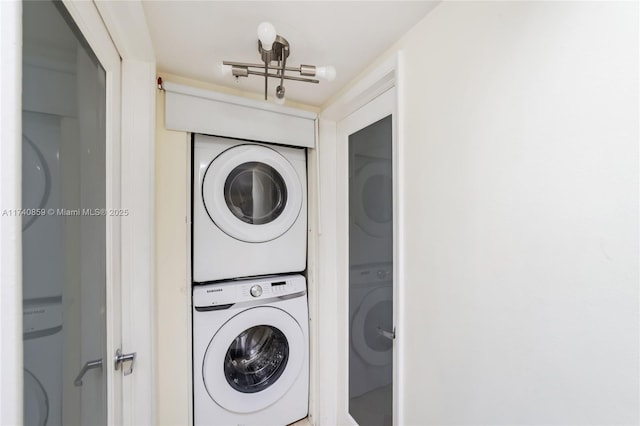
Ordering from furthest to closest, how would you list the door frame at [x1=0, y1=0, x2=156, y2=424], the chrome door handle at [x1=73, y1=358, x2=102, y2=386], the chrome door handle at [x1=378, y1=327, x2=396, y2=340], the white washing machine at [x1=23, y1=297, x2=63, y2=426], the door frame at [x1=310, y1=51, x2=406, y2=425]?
the door frame at [x1=310, y1=51, x2=406, y2=425] → the chrome door handle at [x1=378, y1=327, x2=396, y2=340] → the door frame at [x1=0, y1=0, x2=156, y2=424] → the chrome door handle at [x1=73, y1=358, x2=102, y2=386] → the white washing machine at [x1=23, y1=297, x2=63, y2=426]

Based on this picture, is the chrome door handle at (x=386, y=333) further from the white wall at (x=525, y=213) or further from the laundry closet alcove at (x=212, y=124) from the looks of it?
the laundry closet alcove at (x=212, y=124)

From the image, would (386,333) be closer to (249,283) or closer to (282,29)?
(249,283)

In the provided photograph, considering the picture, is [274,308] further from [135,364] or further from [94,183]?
[94,183]

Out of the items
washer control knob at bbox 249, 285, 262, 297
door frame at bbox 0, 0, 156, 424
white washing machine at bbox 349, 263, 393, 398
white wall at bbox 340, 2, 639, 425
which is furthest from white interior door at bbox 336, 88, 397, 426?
door frame at bbox 0, 0, 156, 424

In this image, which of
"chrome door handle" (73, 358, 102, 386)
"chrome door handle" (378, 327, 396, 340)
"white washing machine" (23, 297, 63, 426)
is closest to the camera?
"white washing machine" (23, 297, 63, 426)

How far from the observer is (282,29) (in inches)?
39.8

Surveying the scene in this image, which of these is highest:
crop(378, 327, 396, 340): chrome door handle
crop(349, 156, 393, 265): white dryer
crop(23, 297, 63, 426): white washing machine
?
crop(349, 156, 393, 265): white dryer

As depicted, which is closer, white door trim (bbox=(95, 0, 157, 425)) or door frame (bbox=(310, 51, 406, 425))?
white door trim (bbox=(95, 0, 157, 425))

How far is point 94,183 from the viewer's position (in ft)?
2.67

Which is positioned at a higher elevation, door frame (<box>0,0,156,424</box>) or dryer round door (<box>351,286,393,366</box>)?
door frame (<box>0,0,156,424</box>)

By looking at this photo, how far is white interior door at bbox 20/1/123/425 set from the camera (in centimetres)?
49

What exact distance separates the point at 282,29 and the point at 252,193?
2.94 ft

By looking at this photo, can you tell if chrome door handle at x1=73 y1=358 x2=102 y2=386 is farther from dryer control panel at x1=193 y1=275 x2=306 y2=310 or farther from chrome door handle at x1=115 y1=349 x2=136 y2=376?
dryer control panel at x1=193 y1=275 x2=306 y2=310

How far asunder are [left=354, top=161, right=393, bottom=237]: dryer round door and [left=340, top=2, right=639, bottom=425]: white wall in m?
0.28
